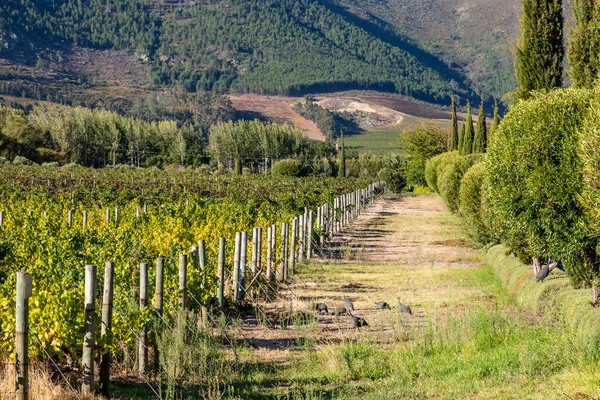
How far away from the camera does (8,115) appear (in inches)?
3553

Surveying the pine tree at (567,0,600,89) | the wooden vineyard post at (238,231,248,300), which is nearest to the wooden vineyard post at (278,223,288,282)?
the wooden vineyard post at (238,231,248,300)

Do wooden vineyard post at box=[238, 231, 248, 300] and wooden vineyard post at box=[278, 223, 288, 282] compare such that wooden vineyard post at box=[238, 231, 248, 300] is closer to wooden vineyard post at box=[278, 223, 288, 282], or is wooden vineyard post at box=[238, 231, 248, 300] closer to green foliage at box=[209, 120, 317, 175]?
wooden vineyard post at box=[278, 223, 288, 282]

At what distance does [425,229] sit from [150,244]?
63.7ft

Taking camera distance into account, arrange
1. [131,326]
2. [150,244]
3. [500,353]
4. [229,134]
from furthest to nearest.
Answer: [229,134]
[150,244]
[500,353]
[131,326]

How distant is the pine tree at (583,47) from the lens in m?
14.3

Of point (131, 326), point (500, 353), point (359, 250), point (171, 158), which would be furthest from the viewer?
point (171, 158)

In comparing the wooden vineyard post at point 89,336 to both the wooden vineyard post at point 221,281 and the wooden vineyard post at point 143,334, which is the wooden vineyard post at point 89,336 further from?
the wooden vineyard post at point 221,281

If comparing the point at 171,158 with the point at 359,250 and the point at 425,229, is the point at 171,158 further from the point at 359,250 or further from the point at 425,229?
the point at 359,250

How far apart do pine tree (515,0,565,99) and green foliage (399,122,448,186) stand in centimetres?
6279

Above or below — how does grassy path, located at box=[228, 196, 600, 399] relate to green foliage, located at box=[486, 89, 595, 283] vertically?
below

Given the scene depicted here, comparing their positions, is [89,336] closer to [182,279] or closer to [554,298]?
[182,279]

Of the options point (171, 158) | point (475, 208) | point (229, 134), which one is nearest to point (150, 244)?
point (475, 208)

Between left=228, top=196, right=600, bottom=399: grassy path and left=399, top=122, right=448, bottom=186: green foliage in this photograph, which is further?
left=399, top=122, right=448, bottom=186: green foliage

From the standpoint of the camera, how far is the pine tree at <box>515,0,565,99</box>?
1755 cm
